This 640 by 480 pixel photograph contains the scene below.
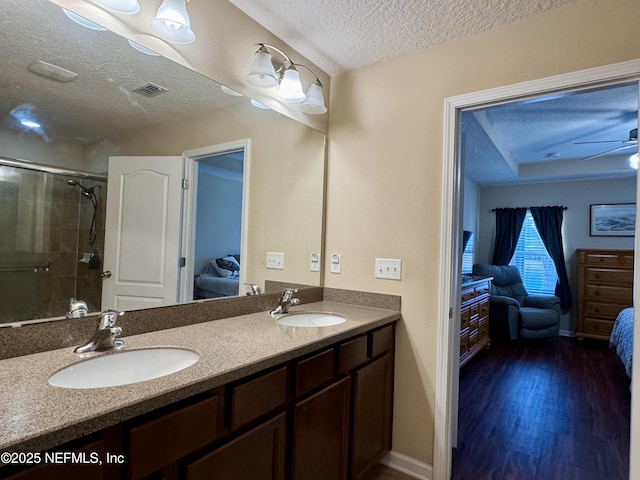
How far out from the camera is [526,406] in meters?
2.72

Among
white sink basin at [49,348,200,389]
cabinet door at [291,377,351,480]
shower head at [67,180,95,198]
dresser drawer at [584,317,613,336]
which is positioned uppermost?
shower head at [67,180,95,198]

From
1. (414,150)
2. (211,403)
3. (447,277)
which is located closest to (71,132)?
(211,403)

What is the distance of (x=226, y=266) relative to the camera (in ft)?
5.96

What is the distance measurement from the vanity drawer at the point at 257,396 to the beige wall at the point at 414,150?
966mm

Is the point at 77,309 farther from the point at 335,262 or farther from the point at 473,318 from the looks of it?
the point at 473,318

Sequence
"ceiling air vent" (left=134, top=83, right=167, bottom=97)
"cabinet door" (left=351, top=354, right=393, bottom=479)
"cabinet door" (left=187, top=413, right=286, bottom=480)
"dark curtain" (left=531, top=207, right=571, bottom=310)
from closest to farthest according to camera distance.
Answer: "cabinet door" (left=187, top=413, right=286, bottom=480) < "ceiling air vent" (left=134, top=83, right=167, bottom=97) < "cabinet door" (left=351, top=354, right=393, bottom=479) < "dark curtain" (left=531, top=207, right=571, bottom=310)

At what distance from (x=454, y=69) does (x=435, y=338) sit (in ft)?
4.69

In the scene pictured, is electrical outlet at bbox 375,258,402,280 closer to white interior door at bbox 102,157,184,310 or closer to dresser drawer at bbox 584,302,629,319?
white interior door at bbox 102,157,184,310

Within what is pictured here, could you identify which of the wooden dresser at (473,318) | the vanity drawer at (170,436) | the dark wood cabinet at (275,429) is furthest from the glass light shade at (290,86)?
the wooden dresser at (473,318)

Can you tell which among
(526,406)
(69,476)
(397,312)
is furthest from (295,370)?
(526,406)

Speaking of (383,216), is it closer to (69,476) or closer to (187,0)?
(187,0)

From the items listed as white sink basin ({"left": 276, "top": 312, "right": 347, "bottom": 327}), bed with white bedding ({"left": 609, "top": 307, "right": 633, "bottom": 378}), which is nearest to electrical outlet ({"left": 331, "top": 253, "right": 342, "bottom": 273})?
white sink basin ({"left": 276, "top": 312, "right": 347, "bottom": 327})

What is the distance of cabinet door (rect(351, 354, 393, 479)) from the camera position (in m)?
1.62

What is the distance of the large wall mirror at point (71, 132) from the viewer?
1.07m
